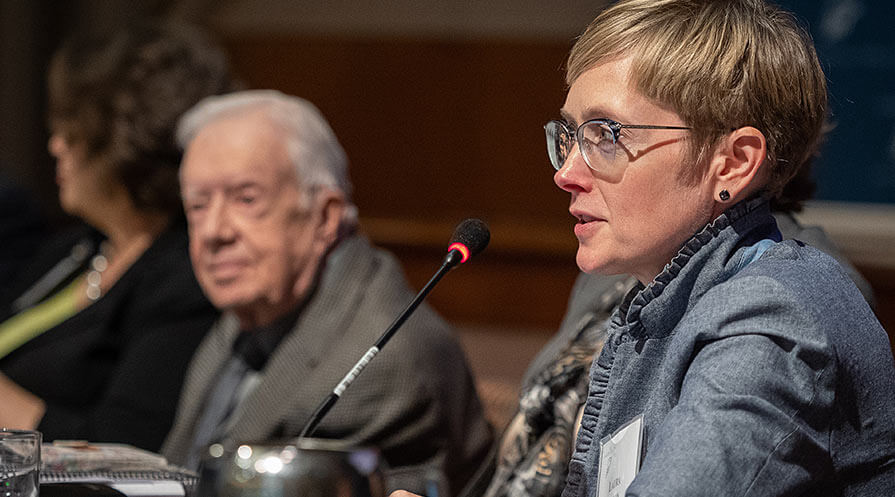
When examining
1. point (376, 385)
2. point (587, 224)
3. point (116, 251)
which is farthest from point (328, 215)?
point (587, 224)

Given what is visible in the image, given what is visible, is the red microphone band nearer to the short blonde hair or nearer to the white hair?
the short blonde hair

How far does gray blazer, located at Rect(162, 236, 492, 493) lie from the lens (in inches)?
82.2

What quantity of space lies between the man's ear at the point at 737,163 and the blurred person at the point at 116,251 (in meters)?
1.69

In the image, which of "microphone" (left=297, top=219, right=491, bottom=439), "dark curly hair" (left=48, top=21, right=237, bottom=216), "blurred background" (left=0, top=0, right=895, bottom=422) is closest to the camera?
"microphone" (left=297, top=219, right=491, bottom=439)

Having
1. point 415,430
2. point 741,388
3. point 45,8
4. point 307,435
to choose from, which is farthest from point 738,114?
point 45,8

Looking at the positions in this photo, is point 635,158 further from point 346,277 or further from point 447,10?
point 447,10

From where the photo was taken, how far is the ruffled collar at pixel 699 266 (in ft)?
3.90

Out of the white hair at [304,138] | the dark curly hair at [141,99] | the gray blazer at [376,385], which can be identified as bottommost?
the gray blazer at [376,385]

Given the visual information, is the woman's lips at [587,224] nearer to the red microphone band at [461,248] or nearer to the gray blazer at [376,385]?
the red microphone band at [461,248]

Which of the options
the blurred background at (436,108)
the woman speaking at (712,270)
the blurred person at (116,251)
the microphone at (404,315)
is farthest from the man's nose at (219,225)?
the blurred background at (436,108)

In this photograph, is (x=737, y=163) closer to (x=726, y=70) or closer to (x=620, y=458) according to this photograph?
(x=726, y=70)

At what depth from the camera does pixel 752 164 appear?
3.92 ft

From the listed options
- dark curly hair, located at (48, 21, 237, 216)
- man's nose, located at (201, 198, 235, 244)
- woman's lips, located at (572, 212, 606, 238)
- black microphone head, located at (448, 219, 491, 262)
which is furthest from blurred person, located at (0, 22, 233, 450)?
woman's lips, located at (572, 212, 606, 238)

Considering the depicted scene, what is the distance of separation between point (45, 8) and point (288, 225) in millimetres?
3531
